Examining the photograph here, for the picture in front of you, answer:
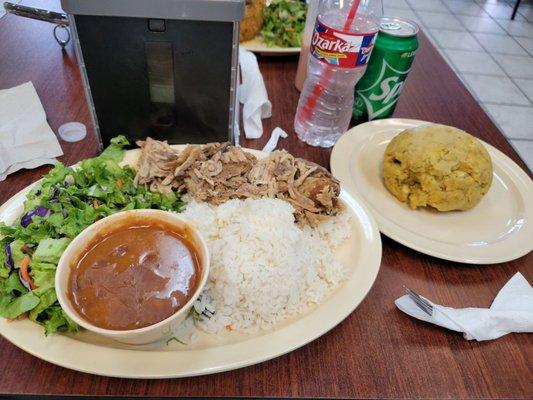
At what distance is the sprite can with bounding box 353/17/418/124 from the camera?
4.21ft

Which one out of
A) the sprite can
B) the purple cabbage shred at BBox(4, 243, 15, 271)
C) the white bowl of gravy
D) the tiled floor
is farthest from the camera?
the tiled floor

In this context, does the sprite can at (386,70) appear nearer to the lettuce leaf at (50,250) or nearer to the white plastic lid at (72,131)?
the white plastic lid at (72,131)

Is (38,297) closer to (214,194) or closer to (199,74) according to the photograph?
(214,194)

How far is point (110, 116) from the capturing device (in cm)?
115

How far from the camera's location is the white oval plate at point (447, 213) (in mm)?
1062

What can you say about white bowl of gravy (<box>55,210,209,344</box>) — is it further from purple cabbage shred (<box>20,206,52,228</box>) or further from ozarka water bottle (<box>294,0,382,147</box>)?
ozarka water bottle (<box>294,0,382,147</box>)

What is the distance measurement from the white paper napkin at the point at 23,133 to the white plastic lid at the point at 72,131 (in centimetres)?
4

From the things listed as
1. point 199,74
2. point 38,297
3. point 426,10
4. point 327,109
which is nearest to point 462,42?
point 426,10

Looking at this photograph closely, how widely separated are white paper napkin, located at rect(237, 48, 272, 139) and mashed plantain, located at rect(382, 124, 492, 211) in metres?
0.46

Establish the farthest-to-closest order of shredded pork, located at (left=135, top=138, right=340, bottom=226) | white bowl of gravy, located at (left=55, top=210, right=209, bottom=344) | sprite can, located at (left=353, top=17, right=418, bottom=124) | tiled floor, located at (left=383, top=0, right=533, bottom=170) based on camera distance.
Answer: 1. tiled floor, located at (left=383, top=0, right=533, bottom=170)
2. sprite can, located at (left=353, top=17, right=418, bottom=124)
3. shredded pork, located at (left=135, top=138, right=340, bottom=226)
4. white bowl of gravy, located at (left=55, top=210, right=209, bottom=344)

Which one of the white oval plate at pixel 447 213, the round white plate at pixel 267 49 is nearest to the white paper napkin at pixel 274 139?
the white oval plate at pixel 447 213

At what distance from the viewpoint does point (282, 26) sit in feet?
5.78

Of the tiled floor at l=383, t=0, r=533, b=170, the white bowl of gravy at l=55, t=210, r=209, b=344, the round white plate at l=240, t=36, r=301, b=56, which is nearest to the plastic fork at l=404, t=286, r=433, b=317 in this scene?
the white bowl of gravy at l=55, t=210, r=209, b=344

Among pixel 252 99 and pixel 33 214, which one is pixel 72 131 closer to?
pixel 33 214
